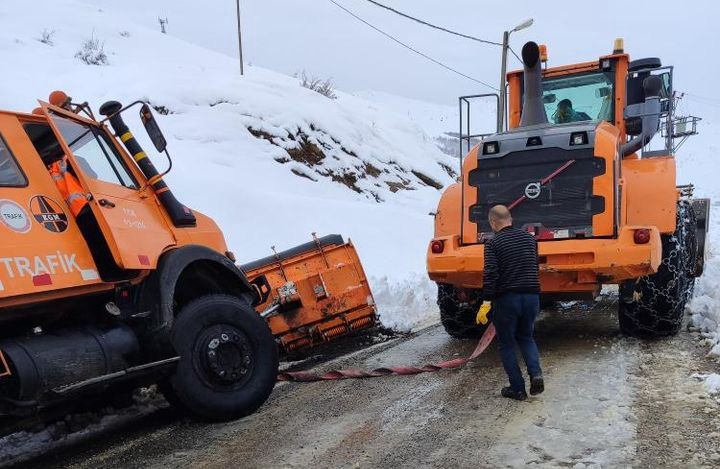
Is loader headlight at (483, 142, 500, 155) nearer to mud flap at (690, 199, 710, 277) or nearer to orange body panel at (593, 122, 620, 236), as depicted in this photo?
orange body panel at (593, 122, 620, 236)

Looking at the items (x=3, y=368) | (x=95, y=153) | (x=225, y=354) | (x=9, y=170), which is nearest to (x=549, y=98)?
(x=225, y=354)

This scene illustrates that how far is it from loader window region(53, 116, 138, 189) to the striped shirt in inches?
105

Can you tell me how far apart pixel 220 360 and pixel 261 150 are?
34.7 ft

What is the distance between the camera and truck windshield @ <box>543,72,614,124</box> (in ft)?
23.5

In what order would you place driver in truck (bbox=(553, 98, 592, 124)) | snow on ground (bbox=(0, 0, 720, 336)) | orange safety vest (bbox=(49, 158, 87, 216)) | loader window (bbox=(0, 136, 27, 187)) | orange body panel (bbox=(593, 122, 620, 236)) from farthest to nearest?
snow on ground (bbox=(0, 0, 720, 336)), driver in truck (bbox=(553, 98, 592, 124)), orange body panel (bbox=(593, 122, 620, 236)), orange safety vest (bbox=(49, 158, 87, 216)), loader window (bbox=(0, 136, 27, 187))

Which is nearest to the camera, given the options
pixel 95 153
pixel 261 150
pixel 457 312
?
pixel 95 153

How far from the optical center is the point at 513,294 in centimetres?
455

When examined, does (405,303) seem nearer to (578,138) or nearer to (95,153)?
(578,138)

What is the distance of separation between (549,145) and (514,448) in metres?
3.22

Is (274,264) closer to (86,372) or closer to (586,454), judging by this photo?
(86,372)

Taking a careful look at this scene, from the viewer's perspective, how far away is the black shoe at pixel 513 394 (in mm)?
4469

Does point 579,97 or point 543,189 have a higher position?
point 579,97

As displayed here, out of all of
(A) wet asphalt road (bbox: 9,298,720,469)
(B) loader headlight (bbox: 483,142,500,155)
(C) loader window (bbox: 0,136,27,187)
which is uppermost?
(B) loader headlight (bbox: 483,142,500,155)

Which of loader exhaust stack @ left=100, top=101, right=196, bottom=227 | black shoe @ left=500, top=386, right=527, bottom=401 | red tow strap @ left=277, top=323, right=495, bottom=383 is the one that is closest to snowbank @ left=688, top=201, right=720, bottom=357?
black shoe @ left=500, top=386, right=527, bottom=401
